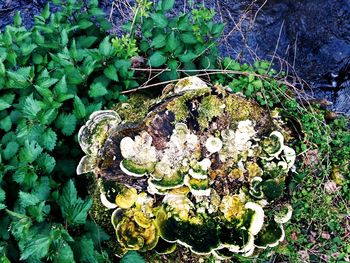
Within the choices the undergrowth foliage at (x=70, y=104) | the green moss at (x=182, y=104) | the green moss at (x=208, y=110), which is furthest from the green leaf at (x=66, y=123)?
the green moss at (x=208, y=110)

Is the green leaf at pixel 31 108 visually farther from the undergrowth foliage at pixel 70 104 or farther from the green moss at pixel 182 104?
the green moss at pixel 182 104

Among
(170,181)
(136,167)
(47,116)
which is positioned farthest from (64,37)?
(170,181)

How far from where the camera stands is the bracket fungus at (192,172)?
2852 millimetres

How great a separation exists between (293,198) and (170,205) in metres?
1.55

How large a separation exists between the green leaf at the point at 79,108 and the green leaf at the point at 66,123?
0.16ft

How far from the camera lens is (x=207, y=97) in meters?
3.05

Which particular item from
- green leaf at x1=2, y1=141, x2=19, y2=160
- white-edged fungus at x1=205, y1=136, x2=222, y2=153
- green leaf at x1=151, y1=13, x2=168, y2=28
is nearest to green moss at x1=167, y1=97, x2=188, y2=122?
white-edged fungus at x1=205, y1=136, x2=222, y2=153

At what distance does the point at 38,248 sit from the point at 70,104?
125cm

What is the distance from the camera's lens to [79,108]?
304 centimetres

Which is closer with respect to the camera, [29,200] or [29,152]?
[29,200]

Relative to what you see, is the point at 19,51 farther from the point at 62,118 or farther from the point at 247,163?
the point at 247,163

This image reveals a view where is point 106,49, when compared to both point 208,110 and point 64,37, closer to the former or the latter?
point 64,37

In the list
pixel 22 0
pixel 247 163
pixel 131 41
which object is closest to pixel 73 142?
pixel 131 41

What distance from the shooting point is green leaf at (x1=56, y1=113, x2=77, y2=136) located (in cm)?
300
